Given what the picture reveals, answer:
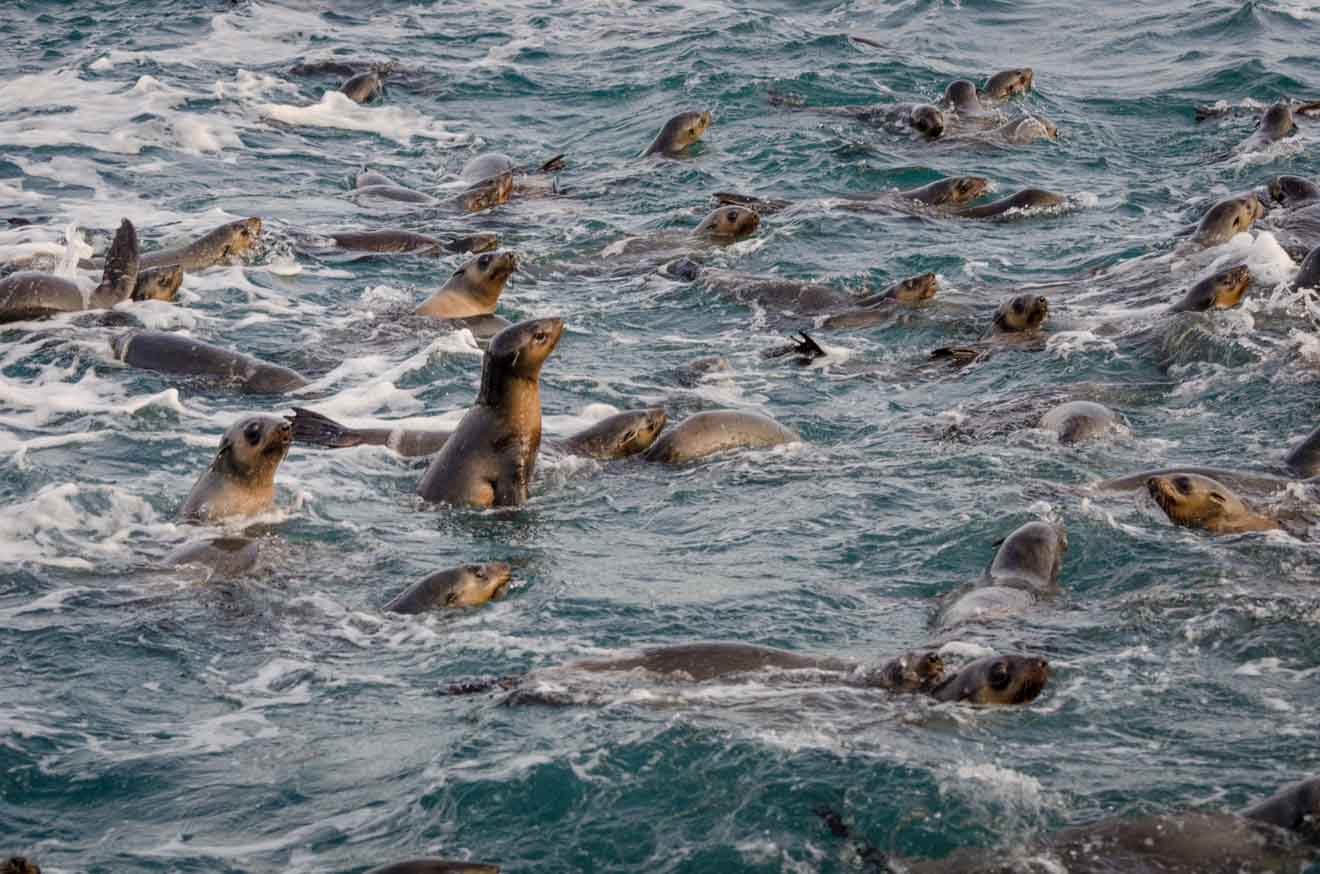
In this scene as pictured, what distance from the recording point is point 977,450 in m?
9.25

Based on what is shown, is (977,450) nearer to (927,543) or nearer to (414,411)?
(927,543)

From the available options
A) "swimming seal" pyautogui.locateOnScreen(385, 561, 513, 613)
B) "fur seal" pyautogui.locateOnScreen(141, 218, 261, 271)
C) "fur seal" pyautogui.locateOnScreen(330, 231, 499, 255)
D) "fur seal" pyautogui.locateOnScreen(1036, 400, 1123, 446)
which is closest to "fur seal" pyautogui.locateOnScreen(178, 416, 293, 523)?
"swimming seal" pyautogui.locateOnScreen(385, 561, 513, 613)

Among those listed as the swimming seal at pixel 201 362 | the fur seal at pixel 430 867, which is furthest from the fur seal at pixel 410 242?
the fur seal at pixel 430 867

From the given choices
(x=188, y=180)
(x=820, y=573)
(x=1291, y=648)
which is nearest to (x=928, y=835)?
(x=1291, y=648)

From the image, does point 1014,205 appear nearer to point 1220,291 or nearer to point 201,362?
point 1220,291

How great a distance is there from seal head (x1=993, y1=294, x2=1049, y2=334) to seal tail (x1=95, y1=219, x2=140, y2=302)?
20.0 feet

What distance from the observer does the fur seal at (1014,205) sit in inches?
566

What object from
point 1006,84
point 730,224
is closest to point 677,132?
point 730,224

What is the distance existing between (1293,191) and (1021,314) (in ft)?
12.4

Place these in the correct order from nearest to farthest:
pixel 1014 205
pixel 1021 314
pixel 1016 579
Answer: pixel 1016 579
pixel 1021 314
pixel 1014 205

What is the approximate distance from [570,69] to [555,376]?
32.7 feet

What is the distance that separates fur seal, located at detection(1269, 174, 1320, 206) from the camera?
13.5 metres

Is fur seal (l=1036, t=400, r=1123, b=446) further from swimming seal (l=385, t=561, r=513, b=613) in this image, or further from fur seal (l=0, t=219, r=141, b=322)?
fur seal (l=0, t=219, r=141, b=322)

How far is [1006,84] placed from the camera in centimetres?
1761
